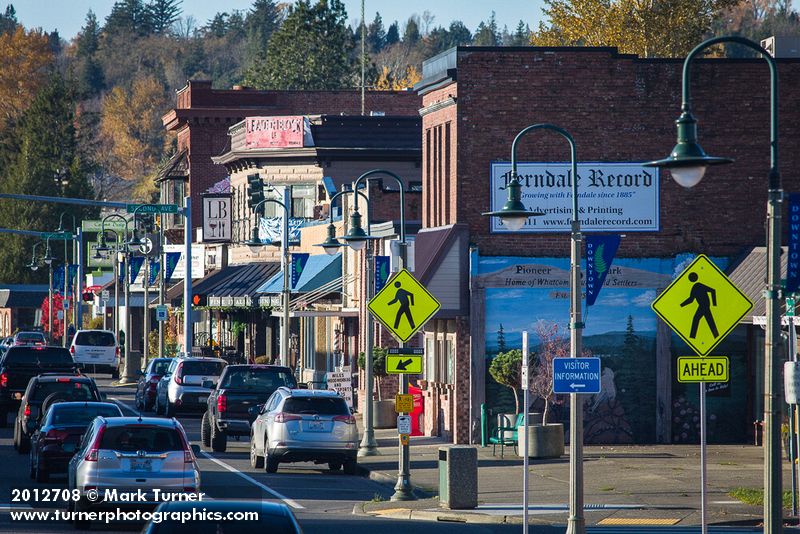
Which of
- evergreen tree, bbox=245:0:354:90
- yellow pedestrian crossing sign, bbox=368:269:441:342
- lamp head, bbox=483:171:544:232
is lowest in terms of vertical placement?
yellow pedestrian crossing sign, bbox=368:269:441:342

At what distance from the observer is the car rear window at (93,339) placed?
63.9 meters

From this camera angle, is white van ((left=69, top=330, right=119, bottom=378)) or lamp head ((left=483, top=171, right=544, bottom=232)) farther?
white van ((left=69, top=330, right=119, bottom=378))

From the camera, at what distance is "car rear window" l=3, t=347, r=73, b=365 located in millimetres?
40750

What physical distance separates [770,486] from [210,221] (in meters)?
52.2

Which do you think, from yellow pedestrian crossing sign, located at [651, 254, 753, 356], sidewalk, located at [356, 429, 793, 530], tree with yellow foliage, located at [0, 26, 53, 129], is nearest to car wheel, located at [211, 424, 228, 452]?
sidewalk, located at [356, 429, 793, 530]

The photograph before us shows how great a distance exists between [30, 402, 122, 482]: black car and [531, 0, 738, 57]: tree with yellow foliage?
3976cm

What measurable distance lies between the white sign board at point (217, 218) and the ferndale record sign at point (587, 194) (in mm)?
31865

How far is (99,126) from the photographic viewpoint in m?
187

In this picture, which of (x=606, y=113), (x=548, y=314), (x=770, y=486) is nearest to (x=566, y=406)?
(x=548, y=314)

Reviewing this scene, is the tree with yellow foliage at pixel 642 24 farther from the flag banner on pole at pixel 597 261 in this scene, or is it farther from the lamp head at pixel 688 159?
the lamp head at pixel 688 159

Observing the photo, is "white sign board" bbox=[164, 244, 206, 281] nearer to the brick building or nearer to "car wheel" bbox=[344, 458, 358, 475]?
the brick building

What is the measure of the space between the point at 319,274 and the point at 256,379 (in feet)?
54.1

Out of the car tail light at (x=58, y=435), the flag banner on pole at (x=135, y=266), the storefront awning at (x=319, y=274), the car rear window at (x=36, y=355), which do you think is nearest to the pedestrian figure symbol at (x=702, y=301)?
the car tail light at (x=58, y=435)

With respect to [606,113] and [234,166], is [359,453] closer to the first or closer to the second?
[606,113]
